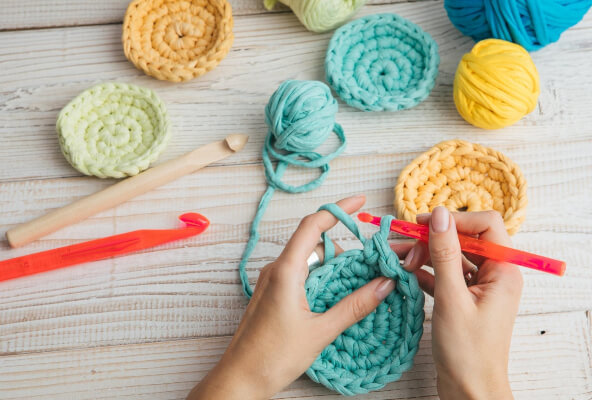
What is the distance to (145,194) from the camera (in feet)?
3.39

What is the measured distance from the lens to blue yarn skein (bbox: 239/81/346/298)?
3.17 feet

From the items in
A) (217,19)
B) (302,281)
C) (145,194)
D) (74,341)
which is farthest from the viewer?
(217,19)

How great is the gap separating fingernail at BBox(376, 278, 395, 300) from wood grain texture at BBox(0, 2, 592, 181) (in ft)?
1.00

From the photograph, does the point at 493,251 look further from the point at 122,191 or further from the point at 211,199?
the point at 122,191

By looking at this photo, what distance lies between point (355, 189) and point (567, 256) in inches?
15.5

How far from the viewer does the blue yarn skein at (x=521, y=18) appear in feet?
3.25

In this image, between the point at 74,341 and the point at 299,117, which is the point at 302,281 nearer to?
the point at 299,117

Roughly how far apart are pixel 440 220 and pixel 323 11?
52 centimetres

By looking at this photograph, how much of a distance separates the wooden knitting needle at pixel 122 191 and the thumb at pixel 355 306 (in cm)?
38

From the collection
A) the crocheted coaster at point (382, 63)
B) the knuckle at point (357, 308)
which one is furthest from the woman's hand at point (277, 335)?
the crocheted coaster at point (382, 63)

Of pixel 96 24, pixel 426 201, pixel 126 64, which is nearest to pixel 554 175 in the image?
pixel 426 201

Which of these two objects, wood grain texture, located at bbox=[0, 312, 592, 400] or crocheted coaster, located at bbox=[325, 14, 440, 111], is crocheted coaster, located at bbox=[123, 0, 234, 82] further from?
wood grain texture, located at bbox=[0, 312, 592, 400]

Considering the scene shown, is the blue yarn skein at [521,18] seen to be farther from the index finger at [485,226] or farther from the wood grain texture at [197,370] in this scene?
the wood grain texture at [197,370]

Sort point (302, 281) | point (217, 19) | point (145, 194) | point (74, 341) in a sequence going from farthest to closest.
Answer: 1. point (217, 19)
2. point (145, 194)
3. point (74, 341)
4. point (302, 281)
